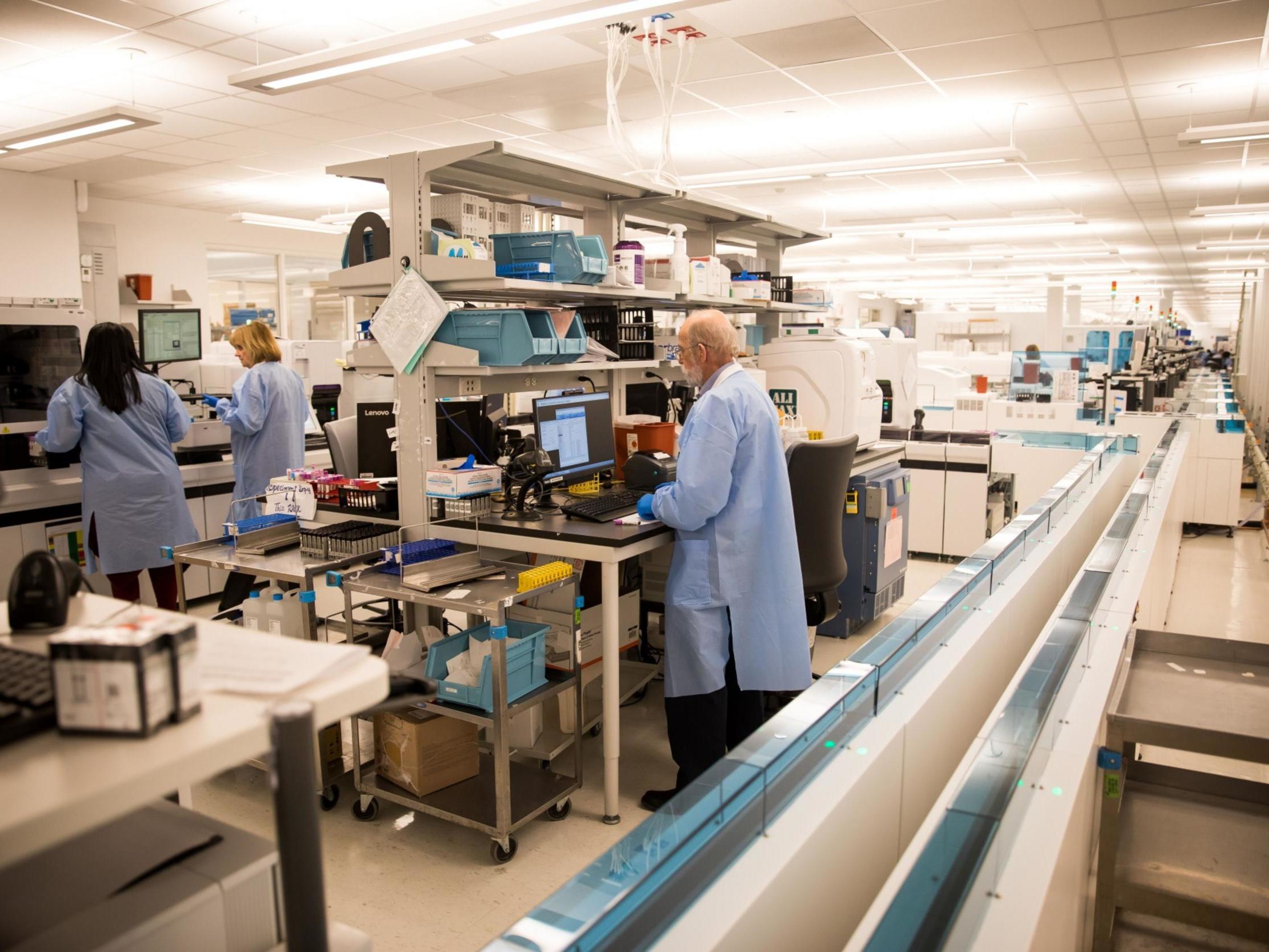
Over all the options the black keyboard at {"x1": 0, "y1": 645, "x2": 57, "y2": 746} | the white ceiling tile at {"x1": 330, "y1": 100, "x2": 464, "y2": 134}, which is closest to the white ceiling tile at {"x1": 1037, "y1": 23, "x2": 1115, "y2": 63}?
the white ceiling tile at {"x1": 330, "y1": 100, "x2": 464, "y2": 134}

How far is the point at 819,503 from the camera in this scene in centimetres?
315

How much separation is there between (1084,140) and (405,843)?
22.4 ft

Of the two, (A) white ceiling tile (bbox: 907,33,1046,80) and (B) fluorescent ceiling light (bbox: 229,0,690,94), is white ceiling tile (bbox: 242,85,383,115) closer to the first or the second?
(B) fluorescent ceiling light (bbox: 229,0,690,94)

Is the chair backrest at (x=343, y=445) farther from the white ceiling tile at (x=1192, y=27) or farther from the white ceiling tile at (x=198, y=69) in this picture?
the white ceiling tile at (x=1192, y=27)

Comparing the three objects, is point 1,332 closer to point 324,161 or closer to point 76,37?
point 76,37

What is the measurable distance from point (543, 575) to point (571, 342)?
0.91 m

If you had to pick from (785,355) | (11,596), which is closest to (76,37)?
(785,355)

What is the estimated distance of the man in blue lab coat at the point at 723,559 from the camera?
2664mm

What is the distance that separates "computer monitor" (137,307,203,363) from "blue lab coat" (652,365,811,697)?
3.55 m

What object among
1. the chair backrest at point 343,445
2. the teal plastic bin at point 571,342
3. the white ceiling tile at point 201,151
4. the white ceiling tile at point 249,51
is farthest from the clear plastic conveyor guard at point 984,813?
the white ceiling tile at point 201,151

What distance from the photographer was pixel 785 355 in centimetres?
462

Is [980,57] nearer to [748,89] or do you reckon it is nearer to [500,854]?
[748,89]

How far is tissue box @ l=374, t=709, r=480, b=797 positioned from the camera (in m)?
2.64

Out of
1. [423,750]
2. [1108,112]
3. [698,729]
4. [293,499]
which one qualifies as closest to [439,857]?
[423,750]
